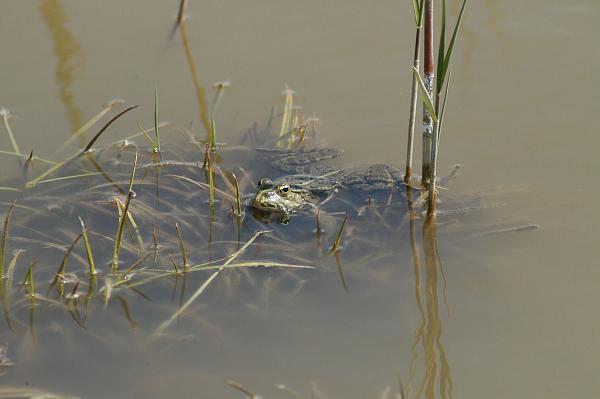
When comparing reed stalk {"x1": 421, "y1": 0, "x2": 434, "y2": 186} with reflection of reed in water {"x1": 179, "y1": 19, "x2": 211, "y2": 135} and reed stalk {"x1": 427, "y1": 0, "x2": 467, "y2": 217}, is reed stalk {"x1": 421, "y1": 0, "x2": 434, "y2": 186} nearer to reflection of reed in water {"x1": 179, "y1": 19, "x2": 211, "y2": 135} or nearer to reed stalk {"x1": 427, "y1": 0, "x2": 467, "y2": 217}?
reed stalk {"x1": 427, "y1": 0, "x2": 467, "y2": 217}

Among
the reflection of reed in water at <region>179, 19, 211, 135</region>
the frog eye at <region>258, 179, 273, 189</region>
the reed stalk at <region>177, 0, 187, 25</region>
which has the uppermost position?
the reed stalk at <region>177, 0, 187, 25</region>

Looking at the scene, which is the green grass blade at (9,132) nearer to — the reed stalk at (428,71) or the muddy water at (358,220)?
the muddy water at (358,220)

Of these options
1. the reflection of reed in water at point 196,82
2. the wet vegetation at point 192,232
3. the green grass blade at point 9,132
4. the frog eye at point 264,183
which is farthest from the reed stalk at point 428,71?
the green grass blade at point 9,132

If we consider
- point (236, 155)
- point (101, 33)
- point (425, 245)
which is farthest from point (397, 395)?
point (101, 33)

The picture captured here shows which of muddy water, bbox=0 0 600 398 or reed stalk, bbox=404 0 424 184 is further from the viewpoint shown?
reed stalk, bbox=404 0 424 184

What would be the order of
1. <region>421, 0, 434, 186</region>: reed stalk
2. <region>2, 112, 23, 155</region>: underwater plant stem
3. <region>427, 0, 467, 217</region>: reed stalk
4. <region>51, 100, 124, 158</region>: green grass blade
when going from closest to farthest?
<region>427, 0, 467, 217</region>: reed stalk
<region>421, 0, 434, 186</region>: reed stalk
<region>2, 112, 23, 155</region>: underwater plant stem
<region>51, 100, 124, 158</region>: green grass blade

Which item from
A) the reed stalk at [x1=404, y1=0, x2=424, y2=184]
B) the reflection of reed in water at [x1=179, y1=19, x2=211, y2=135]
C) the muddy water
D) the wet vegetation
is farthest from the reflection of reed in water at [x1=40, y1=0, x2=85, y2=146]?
the reed stalk at [x1=404, y1=0, x2=424, y2=184]

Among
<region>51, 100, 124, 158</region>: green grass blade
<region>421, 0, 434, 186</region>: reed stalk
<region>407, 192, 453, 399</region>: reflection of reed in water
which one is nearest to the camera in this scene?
<region>407, 192, 453, 399</region>: reflection of reed in water
